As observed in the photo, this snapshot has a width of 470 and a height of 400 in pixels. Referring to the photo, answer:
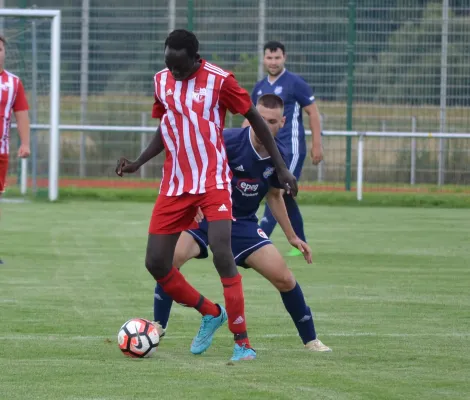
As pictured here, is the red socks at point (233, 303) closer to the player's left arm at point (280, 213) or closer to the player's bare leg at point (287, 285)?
the player's bare leg at point (287, 285)

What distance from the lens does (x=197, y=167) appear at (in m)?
6.38

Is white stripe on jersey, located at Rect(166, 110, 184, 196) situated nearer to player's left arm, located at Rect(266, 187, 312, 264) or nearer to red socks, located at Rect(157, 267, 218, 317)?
red socks, located at Rect(157, 267, 218, 317)

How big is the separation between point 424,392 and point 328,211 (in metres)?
12.5

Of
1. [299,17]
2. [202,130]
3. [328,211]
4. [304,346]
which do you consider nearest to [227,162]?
[202,130]

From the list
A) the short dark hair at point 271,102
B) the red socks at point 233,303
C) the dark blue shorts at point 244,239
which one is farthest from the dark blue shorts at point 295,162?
the red socks at point 233,303

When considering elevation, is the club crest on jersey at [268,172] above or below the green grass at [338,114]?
below

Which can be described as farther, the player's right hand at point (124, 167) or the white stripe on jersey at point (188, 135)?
the player's right hand at point (124, 167)

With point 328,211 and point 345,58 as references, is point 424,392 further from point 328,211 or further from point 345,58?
point 345,58

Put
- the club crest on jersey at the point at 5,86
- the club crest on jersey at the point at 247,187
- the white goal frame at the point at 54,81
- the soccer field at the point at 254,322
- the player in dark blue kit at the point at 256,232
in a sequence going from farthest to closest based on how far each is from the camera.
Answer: the white goal frame at the point at 54,81
the club crest on jersey at the point at 5,86
the club crest on jersey at the point at 247,187
the player in dark blue kit at the point at 256,232
the soccer field at the point at 254,322

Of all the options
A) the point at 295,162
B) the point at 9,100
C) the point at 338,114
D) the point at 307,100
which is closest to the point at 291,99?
the point at 307,100

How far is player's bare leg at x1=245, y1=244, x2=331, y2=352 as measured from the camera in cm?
657

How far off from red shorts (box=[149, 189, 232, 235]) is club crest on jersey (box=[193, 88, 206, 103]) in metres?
0.49

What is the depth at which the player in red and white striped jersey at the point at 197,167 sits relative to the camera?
628 centimetres

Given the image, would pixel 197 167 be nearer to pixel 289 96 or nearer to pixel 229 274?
pixel 229 274
